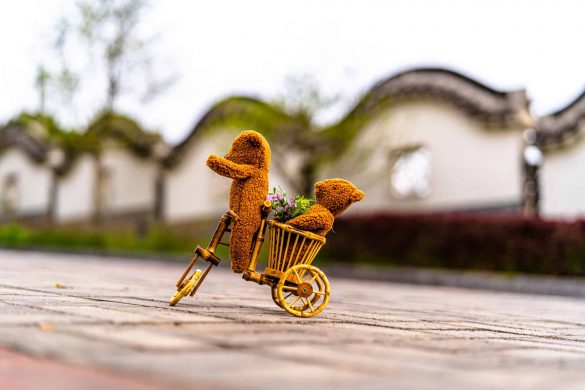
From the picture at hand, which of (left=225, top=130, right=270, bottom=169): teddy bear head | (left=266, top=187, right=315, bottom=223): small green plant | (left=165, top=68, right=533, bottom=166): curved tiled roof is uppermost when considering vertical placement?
(left=165, top=68, right=533, bottom=166): curved tiled roof

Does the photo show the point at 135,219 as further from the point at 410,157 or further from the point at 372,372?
the point at 372,372

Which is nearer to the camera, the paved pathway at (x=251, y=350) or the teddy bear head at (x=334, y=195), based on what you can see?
the paved pathway at (x=251, y=350)

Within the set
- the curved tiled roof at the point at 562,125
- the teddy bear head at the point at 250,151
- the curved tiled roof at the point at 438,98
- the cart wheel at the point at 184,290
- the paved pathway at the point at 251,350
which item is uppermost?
the curved tiled roof at the point at 438,98

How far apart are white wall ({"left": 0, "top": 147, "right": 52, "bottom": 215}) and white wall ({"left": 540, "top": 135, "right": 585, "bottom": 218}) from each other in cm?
1808

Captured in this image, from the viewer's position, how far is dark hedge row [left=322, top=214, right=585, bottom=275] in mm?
10734

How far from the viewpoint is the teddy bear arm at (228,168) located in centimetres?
383

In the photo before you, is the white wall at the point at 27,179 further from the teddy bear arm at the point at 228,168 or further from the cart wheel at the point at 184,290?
the teddy bear arm at the point at 228,168

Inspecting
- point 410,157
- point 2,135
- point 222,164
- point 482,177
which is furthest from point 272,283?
point 2,135

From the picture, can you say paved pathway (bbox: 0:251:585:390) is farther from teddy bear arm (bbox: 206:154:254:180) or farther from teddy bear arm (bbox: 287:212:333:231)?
teddy bear arm (bbox: 206:154:254:180)

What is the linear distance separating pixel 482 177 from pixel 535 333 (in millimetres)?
10251

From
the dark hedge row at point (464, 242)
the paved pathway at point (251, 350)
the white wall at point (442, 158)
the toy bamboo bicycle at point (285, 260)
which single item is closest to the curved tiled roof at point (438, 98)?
the white wall at point (442, 158)

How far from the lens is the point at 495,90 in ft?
44.7

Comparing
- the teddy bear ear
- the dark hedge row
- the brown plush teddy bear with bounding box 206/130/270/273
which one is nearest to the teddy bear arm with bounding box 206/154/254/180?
the brown plush teddy bear with bounding box 206/130/270/273

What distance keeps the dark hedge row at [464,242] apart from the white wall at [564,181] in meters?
1.88
